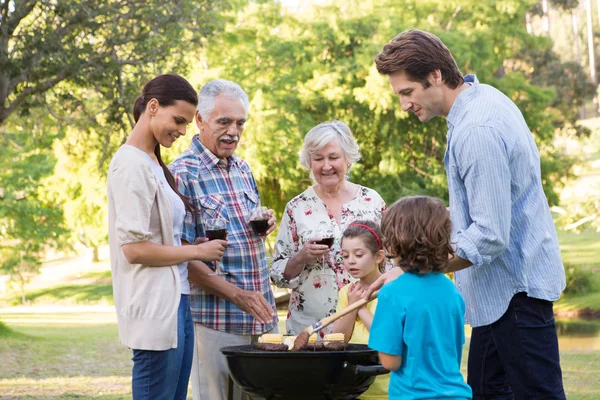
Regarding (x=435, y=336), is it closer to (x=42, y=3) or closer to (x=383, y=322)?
A: (x=383, y=322)

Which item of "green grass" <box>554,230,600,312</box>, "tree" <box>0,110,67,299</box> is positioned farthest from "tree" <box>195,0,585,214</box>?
"tree" <box>0,110,67,299</box>

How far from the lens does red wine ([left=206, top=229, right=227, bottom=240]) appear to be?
140 inches

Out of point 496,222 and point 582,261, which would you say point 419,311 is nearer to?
point 496,222

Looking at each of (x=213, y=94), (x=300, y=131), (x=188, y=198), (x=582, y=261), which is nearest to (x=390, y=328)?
(x=188, y=198)

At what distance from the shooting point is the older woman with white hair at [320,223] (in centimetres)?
418

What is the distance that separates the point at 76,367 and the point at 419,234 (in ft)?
30.8

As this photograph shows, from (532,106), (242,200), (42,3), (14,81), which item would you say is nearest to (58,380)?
(14,81)

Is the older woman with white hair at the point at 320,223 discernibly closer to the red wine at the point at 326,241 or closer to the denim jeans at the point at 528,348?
the red wine at the point at 326,241

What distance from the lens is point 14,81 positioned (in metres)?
10.8

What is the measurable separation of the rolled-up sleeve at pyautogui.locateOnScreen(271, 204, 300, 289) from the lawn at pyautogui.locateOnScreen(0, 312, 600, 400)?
4.81 metres

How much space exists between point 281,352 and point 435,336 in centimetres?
61

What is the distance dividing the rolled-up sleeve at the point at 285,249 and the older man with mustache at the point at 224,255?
0.65 feet

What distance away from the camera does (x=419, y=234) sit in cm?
280

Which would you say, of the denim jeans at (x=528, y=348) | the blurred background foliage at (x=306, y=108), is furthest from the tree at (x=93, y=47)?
the denim jeans at (x=528, y=348)
